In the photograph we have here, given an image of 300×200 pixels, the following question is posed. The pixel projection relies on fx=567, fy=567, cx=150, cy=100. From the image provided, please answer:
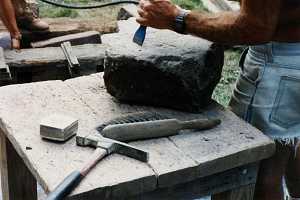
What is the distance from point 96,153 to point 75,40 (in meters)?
2.66

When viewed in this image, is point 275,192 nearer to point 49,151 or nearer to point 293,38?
point 293,38

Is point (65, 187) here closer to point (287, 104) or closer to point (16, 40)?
point (287, 104)

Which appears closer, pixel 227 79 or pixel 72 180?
pixel 72 180

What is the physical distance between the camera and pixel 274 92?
8.40 ft

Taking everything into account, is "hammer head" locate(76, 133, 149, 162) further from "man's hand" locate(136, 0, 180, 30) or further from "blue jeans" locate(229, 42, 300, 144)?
"blue jeans" locate(229, 42, 300, 144)

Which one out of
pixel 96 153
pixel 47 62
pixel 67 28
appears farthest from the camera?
pixel 67 28

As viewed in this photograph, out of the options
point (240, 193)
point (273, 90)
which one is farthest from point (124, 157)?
point (273, 90)

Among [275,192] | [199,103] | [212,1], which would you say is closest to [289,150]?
[275,192]

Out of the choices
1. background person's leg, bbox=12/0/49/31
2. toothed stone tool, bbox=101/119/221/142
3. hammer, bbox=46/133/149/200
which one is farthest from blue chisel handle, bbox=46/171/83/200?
background person's leg, bbox=12/0/49/31

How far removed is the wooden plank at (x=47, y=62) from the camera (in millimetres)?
4184

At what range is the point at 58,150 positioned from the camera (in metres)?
2.21

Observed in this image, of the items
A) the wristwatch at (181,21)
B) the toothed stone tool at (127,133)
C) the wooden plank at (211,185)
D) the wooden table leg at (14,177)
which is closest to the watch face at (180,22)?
the wristwatch at (181,21)

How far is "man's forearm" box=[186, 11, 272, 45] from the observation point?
2271 mm

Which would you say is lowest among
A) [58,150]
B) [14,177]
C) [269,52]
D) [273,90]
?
[14,177]
